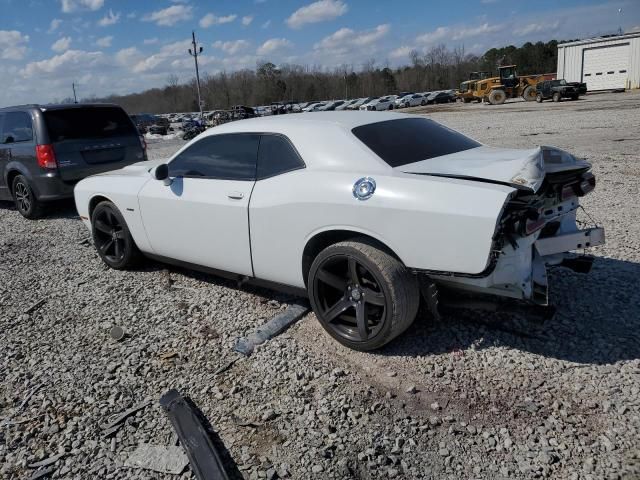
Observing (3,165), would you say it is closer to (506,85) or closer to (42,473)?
(42,473)

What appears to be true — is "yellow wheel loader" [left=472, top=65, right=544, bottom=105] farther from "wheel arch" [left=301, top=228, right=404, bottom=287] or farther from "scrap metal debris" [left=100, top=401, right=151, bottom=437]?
"scrap metal debris" [left=100, top=401, right=151, bottom=437]

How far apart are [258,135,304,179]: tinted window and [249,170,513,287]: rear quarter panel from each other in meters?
0.07

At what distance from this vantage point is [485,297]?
12.3 feet

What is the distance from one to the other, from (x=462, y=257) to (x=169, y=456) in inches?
74.7

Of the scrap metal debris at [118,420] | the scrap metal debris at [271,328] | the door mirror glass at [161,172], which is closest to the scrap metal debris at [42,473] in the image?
the scrap metal debris at [118,420]

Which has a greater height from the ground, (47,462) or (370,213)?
(370,213)

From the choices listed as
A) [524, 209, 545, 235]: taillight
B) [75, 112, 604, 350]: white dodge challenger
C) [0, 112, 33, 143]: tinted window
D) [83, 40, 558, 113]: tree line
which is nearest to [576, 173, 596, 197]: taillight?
[75, 112, 604, 350]: white dodge challenger

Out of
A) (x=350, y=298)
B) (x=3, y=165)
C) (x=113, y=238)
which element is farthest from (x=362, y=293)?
(x=3, y=165)

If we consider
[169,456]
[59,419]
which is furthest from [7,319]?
[169,456]

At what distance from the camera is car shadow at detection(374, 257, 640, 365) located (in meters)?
3.34

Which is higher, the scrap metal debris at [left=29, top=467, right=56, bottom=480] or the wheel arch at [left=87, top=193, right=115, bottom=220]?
the wheel arch at [left=87, top=193, right=115, bottom=220]

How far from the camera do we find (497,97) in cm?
3947

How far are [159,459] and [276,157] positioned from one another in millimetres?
2165

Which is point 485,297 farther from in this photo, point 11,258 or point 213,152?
point 11,258
